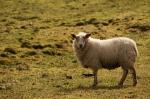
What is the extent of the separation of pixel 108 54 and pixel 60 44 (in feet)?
45.6

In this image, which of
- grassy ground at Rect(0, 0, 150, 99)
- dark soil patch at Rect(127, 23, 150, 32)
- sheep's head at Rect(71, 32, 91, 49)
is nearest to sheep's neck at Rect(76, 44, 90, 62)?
sheep's head at Rect(71, 32, 91, 49)

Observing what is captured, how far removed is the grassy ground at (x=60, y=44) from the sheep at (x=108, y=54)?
2.70 feet

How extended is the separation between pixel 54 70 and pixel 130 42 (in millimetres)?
6876

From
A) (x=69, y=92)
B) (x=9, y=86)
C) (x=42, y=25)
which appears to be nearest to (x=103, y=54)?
(x=69, y=92)

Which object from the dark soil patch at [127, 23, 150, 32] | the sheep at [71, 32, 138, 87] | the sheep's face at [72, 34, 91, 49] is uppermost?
the sheep's face at [72, 34, 91, 49]

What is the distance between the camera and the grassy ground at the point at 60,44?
20.9 m

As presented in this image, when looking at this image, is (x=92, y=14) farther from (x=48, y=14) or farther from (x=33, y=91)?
(x=33, y=91)

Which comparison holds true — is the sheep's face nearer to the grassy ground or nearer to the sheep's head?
the sheep's head

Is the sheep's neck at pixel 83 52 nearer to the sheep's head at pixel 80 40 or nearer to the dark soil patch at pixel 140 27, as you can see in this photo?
the sheep's head at pixel 80 40

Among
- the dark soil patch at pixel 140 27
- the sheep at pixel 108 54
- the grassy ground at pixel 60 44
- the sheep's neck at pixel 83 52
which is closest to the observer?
the grassy ground at pixel 60 44

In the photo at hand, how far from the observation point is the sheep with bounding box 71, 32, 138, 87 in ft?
71.3

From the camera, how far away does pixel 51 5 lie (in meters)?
59.8

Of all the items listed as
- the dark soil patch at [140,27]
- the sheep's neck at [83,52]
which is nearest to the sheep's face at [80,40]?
the sheep's neck at [83,52]

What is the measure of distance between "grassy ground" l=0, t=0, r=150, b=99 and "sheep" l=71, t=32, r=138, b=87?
0.82 meters
